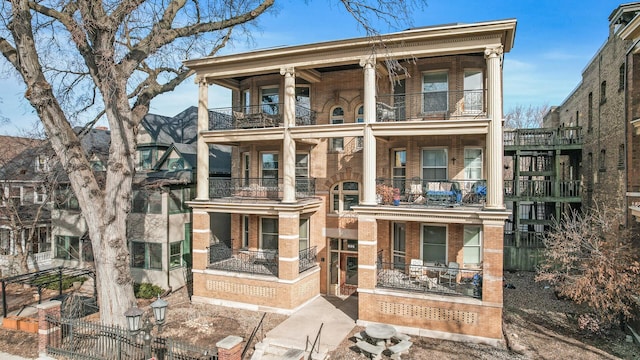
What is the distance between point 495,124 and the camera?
1305cm

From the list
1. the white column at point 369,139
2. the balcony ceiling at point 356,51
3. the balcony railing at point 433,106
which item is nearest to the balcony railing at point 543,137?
the balcony railing at point 433,106

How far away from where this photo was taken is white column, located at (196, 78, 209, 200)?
17312mm

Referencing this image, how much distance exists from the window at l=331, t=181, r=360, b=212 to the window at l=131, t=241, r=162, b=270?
29.0 feet

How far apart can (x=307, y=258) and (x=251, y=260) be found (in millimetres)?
2611

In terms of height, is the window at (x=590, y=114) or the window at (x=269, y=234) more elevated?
the window at (x=590, y=114)

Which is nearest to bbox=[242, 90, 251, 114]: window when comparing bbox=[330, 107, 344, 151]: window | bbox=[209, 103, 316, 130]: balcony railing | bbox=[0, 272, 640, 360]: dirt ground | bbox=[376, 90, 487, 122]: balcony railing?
bbox=[209, 103, 316, 130]: balcony railing

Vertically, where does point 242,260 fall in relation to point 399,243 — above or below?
below

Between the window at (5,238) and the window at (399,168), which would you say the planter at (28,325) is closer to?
the window at (399,168)

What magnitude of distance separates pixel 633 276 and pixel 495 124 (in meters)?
6.12

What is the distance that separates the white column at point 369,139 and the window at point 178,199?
9.97 metres

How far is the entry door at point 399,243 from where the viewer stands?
16.2m

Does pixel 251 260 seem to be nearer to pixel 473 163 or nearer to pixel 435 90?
pixel 473 163

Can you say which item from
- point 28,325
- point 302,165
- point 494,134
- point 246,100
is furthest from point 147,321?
point 246,100

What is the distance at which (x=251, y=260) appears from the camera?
17859 mm
